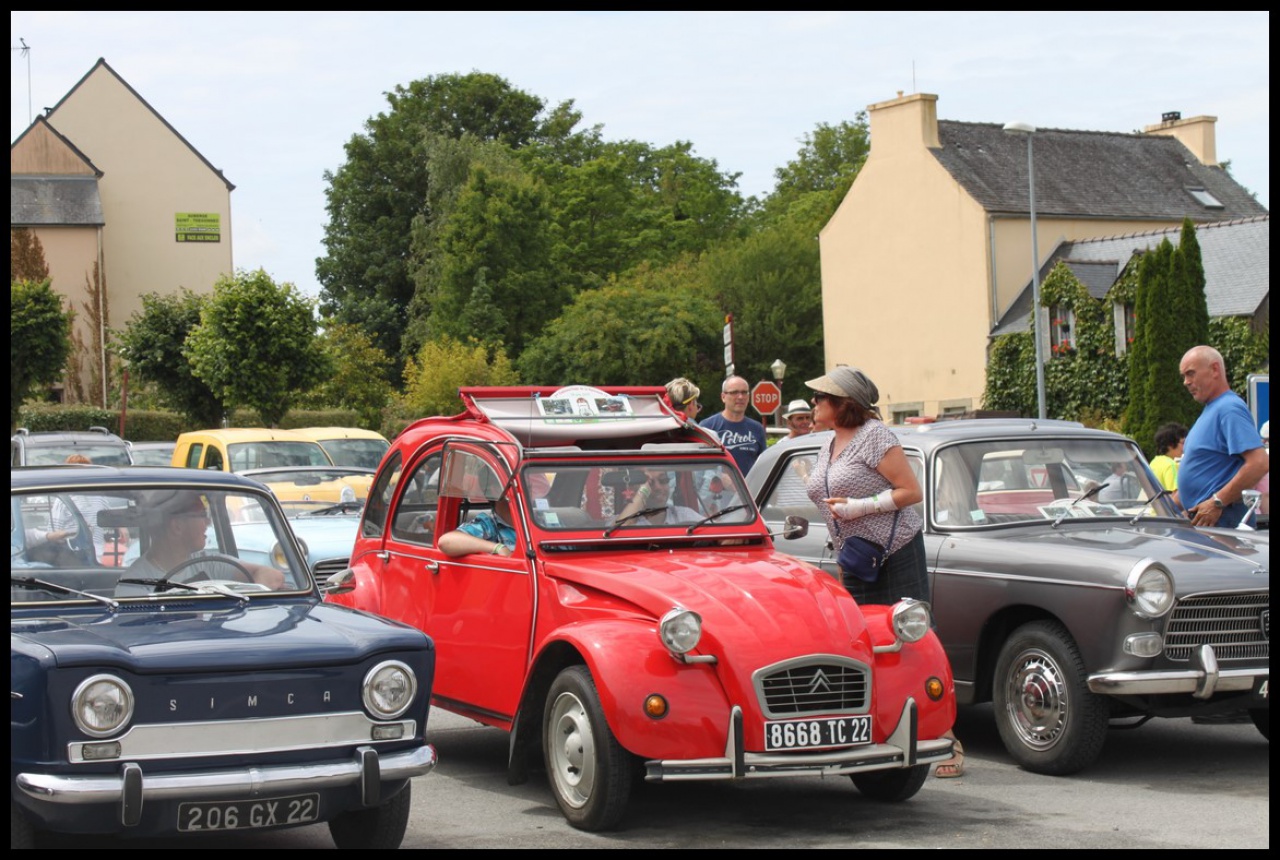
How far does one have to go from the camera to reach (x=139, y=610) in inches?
273

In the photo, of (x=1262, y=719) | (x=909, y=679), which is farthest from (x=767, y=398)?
(x=909, y=679)

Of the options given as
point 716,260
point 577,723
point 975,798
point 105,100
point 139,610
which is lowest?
point 975,798

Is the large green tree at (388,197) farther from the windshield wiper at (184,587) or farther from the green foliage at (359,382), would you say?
the windshield wiper at (184,587)

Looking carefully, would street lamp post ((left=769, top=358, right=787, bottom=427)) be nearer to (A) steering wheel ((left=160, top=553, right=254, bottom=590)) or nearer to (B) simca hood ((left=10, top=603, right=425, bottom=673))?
(A) steering wheel ((left=160, top=553, right=254, bottom=590))

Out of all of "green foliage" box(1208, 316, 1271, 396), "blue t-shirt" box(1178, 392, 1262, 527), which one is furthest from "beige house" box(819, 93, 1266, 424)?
"blue t-shirt" box(1178, 392, 1262, 527)

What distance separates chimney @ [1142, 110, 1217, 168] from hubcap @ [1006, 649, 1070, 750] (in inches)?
2261

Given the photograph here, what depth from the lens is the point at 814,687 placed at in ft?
23.5

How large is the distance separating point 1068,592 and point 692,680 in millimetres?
2476

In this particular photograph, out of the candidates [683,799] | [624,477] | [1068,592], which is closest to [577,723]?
[683,799]

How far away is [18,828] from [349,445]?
15.6 meters

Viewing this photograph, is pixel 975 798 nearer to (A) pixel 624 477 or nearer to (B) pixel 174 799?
(A) pixel 624 477

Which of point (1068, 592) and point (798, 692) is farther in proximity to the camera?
point (1068, 592)

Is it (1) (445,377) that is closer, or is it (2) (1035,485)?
(2) (1035,485)

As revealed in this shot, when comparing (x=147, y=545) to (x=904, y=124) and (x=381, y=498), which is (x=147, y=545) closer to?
(x=381, y=498)
